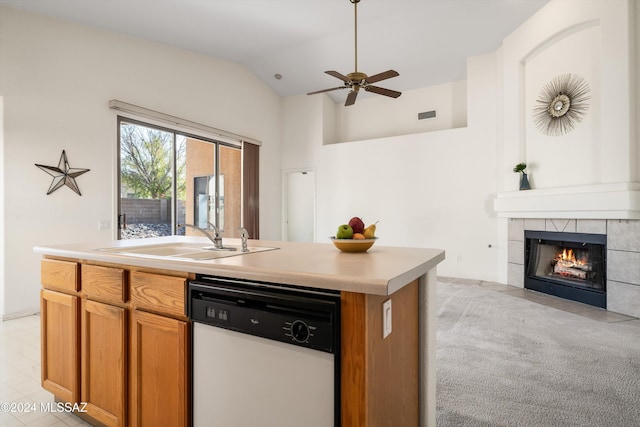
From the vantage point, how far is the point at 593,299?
3.59 m

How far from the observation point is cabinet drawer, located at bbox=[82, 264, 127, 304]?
1.40m

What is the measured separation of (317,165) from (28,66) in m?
4.51

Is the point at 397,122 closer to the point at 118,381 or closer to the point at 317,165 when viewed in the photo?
the point at 317,165

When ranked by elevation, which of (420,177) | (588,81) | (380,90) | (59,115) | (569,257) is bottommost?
(569,257)

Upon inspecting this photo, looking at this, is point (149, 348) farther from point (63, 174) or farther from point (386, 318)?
point (63, 174)

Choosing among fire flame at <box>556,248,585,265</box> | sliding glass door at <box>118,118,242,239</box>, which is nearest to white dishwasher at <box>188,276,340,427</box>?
sliding glass door at <box>118,118,242,239</box>

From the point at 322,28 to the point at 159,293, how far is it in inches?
186

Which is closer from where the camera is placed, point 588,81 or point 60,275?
point 60,275

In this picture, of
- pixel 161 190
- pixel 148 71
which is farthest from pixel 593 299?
pixel 148 71

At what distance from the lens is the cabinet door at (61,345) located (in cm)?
157

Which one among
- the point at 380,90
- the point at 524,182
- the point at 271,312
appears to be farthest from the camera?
the point at 524,182

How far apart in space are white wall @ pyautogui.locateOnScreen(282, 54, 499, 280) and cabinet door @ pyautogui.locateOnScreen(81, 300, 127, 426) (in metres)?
4.97

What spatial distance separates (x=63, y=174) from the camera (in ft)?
11.9

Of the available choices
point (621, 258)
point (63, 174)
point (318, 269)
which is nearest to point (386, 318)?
point (318, 269)
